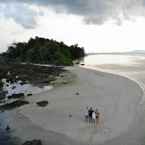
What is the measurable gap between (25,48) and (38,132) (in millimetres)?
111037

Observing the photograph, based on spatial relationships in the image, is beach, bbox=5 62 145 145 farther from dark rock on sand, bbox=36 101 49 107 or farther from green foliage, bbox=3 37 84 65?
green foliage, bbox=3 37 84 65

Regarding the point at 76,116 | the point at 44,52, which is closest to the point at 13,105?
the point at 76,116

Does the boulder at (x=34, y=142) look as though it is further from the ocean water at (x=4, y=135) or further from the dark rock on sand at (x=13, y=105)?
the dark rock on sand at (x=13, y=105)

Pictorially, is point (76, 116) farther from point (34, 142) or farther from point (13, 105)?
point (13, 105)

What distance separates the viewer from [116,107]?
30.6 meters

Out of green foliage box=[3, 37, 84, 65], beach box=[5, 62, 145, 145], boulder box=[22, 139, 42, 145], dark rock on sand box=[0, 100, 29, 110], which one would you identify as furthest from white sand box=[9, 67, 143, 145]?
green foliage box=[3, 37, 84, 65]

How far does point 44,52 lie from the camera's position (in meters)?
109

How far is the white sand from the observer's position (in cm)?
2223

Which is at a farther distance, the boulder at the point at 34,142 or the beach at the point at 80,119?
the beach at the point at 80,119

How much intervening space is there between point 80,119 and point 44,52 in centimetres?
8509

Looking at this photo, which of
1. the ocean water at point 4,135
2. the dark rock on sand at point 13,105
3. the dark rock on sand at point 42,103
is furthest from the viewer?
the dark rock on sand at point 42,103

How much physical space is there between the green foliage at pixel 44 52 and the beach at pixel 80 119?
5941 centimetres

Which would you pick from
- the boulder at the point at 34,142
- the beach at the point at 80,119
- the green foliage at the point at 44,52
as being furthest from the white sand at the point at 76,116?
the green foliage at the point at 44,52

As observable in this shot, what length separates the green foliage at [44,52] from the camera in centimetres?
10444
